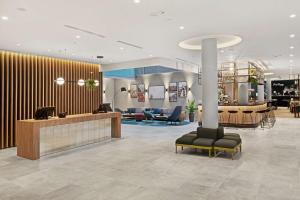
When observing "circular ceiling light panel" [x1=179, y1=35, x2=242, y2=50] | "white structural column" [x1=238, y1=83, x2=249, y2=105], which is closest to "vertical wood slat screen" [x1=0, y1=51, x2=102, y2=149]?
"circular ceiling light panel" [x1=179, y1=35, x2=242, y2=50]

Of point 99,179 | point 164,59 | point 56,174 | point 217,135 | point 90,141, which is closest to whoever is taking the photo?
point 99,179

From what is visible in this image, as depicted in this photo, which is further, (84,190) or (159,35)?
(159,35)

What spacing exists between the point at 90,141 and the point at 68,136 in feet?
3.06

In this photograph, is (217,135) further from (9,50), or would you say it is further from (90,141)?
(9,50)

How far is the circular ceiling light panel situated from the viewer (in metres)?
7.35

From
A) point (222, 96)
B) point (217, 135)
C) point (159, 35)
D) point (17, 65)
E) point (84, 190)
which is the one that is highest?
point (159, 35)

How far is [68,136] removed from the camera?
7.72 m

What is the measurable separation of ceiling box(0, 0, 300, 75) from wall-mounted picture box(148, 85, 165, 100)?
26.3ft

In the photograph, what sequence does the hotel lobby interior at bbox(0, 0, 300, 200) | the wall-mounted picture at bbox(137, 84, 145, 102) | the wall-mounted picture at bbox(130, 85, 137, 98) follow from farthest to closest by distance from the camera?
1. the wall-mounted picture at bbox(130, 85, 137, 98)
2. the wall-mounted picture at bbox(137, 84, 145, 102)
3. the hotel lobby interior at bbox(0, 0, 300, 200)

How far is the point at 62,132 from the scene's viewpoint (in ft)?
24.6

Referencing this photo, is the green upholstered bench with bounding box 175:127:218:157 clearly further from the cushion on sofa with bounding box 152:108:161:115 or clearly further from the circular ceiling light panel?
the cushion on sofa with bounding box 152:108:161:115

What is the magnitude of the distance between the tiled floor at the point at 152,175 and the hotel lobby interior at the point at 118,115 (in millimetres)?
25

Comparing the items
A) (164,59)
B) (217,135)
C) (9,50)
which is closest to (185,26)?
(217,135)

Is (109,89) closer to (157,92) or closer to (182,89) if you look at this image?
(157,92)
